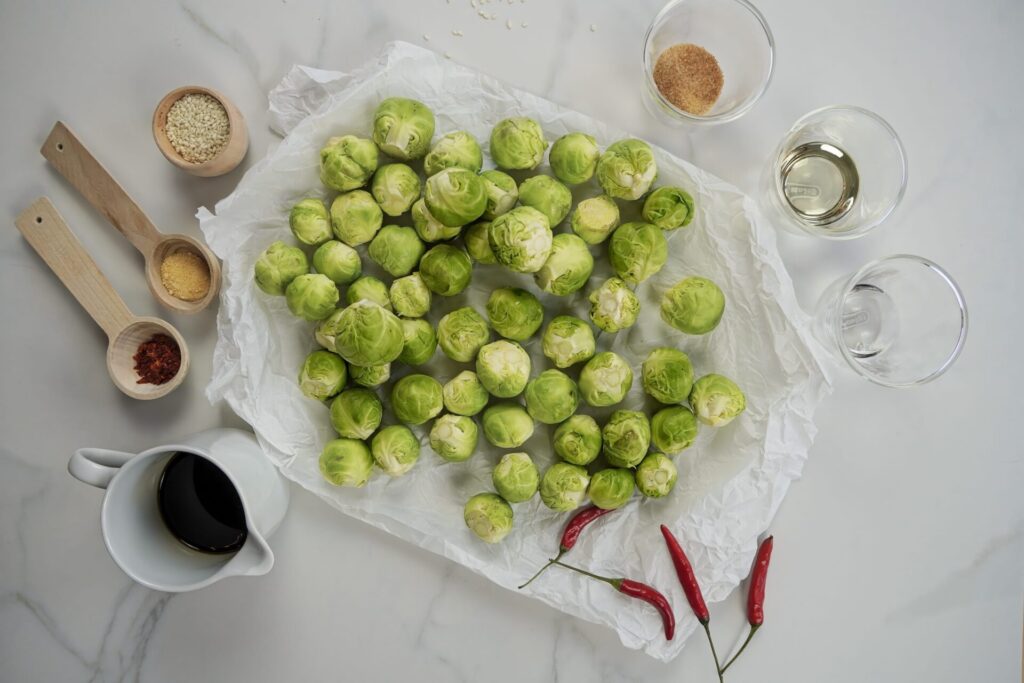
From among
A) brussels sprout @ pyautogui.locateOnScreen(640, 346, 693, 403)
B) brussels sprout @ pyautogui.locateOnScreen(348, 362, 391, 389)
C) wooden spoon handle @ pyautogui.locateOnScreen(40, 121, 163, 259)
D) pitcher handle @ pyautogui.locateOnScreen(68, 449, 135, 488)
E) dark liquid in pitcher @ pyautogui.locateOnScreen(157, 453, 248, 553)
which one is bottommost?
dark liquid in pitcher @ pyautogui.locateOnScreen(157, 453, 248, 553)

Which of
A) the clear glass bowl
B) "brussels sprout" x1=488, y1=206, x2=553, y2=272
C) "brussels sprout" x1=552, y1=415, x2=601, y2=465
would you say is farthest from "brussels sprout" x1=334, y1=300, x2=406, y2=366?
the clear glass bowl

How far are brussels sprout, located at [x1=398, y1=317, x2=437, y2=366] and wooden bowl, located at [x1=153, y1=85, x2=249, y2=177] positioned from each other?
0.77 m

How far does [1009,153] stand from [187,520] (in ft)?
9.75

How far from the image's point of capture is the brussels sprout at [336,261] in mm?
2119

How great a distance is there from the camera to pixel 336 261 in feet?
6.95

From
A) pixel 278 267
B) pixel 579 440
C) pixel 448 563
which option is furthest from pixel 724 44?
pixel 448 563

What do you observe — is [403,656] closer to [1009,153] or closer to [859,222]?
[859,222]

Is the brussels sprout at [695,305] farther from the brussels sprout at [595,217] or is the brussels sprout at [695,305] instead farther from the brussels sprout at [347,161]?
the brussels sprout at [347,161]

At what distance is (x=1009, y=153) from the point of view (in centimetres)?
241

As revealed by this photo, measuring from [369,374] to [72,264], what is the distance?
1091 mm

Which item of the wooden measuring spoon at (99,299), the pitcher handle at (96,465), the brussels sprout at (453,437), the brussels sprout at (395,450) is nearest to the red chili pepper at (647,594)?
the brussels sprout at (453,437)

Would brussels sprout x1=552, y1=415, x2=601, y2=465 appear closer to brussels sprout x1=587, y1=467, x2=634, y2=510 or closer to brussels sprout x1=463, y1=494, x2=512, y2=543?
brussels sprout x1=587, y1=467, x2=634, y2=510

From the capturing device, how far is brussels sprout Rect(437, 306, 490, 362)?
83.5 inches

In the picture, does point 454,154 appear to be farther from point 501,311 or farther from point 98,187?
point 98,187
